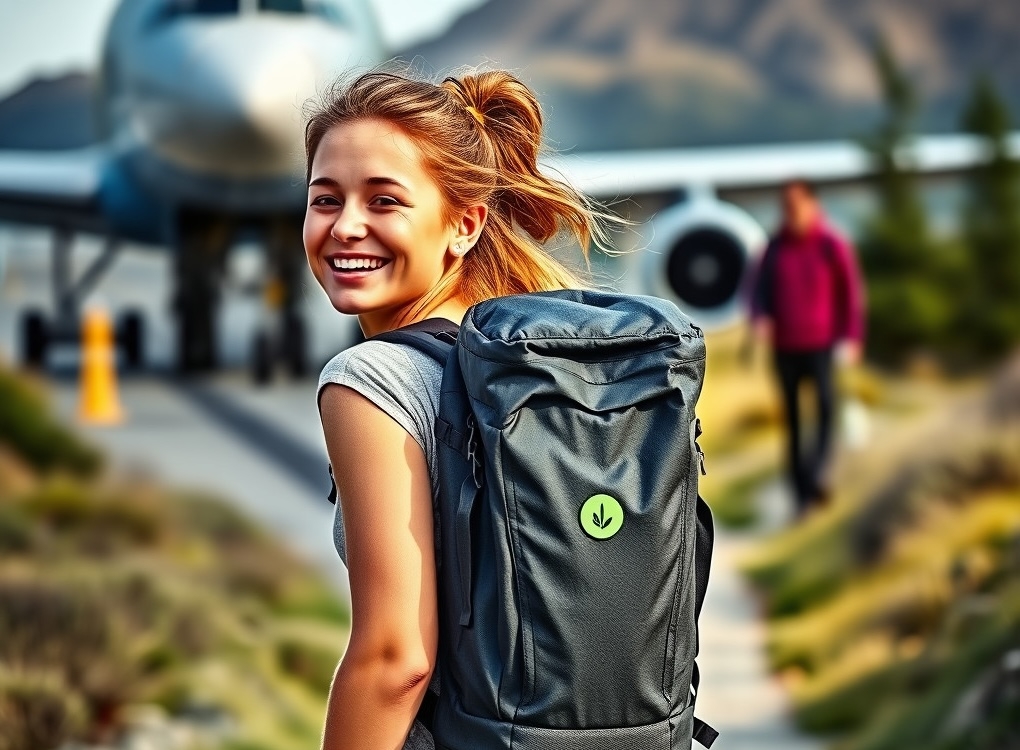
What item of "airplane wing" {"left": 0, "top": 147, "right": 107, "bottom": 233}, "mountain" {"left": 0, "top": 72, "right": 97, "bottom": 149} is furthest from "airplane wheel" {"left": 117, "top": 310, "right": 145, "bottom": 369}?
"mountain" {"left": 0, "top": 72, "right": 97, "bottom": 149}

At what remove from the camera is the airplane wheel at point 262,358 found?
39.8ft

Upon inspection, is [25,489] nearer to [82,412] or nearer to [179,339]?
[82,412]

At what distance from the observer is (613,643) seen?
4.78 feet

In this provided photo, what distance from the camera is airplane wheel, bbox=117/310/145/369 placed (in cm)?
1336

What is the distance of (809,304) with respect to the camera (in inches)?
301

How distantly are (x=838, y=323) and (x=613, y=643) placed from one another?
21.3ft

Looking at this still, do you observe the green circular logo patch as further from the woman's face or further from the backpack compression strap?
the woman's face

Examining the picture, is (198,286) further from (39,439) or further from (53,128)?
(53,128)

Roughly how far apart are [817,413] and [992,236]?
25.9 ft

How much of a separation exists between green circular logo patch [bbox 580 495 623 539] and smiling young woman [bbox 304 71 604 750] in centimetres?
15

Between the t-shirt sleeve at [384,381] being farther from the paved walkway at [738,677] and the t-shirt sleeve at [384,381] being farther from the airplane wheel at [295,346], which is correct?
the airplane wheel at [295,346]

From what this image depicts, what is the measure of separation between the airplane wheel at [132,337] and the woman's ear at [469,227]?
1197 centimetres

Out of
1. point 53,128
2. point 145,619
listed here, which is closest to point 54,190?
point 145,619

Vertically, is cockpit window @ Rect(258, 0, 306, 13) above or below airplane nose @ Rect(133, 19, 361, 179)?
above
